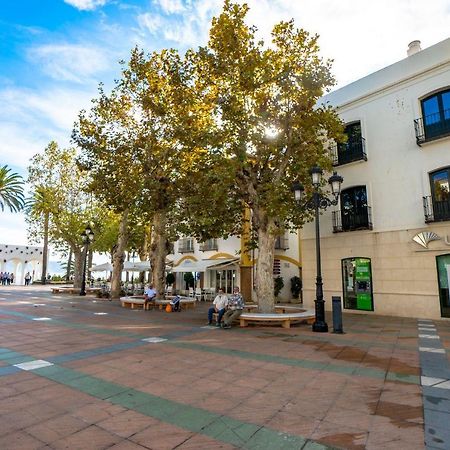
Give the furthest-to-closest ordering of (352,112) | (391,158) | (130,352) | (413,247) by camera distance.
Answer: (352,112) → (391,158) → (413,247) → (130,352)

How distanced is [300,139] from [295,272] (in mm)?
14490

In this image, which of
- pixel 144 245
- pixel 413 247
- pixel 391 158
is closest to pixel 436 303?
pixel 413 247

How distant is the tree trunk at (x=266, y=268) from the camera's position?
41.8 feet

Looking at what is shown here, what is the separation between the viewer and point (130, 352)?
754 centimetres

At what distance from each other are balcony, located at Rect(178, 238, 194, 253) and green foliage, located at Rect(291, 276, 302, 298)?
9822 mm

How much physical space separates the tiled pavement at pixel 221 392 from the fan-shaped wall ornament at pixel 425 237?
5442 mm

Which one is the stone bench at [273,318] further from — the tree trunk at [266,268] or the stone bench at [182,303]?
the stone bench at [182,303]

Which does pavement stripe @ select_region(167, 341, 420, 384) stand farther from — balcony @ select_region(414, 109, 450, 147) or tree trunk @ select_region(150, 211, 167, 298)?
balcony @ select_region(414, 109, 450, 147)

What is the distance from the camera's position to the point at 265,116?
12.4m

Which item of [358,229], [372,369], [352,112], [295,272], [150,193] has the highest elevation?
[352,112]

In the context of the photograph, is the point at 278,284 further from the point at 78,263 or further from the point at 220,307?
the point at 78,263

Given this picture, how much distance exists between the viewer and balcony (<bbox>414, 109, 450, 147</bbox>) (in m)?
14.0

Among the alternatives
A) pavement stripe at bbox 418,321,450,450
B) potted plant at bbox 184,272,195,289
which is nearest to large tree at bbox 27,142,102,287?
potted plant at bbox 184,272,195,289

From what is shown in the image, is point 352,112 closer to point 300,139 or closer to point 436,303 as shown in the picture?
point 300,139
